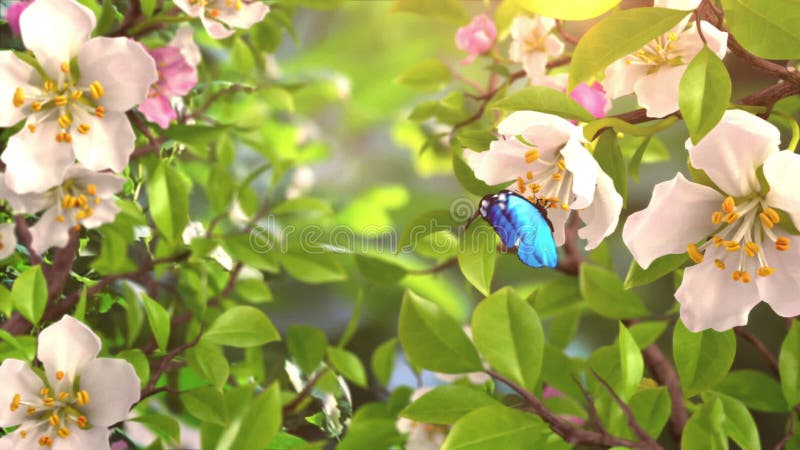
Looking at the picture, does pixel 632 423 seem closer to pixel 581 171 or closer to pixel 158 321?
pixel 581 171

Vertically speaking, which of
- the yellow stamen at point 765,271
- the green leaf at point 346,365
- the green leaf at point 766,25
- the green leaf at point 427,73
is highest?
the green leaf at point 766,25

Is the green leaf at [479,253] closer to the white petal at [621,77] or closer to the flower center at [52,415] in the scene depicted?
the white petal at [621,77]

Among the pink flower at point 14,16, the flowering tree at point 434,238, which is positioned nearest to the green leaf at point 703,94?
the flowering tree at point 434,238

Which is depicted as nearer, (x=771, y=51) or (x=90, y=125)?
(x=771, y=51)

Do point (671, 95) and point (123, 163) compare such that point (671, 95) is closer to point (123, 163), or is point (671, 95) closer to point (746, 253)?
point (746, 253)

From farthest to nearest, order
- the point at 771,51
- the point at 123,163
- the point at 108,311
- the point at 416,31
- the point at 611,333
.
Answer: the point at 416,31, the point at 611,333, the point at 108,311, the point at 123,163, the point at 771,51

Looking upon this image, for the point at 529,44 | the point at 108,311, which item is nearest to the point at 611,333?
the point at 529,44
